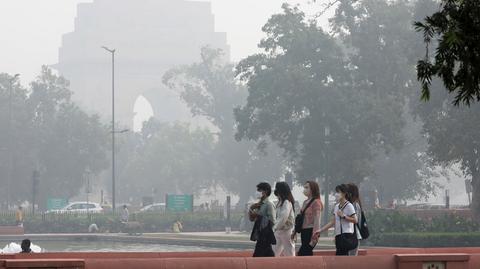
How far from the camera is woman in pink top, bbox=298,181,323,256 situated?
18.7 m

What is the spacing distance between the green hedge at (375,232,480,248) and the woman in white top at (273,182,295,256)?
2069 cm

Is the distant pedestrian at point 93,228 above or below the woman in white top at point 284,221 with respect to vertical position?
above

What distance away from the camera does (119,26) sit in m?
198

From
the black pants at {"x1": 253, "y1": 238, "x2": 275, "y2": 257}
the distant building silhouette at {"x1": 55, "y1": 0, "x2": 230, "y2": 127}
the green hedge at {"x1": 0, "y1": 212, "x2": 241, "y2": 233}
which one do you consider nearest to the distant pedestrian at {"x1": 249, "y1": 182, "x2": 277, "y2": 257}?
the black pants at {"x1": 253, "y1": 238, "x2": 275, "y2": 257}

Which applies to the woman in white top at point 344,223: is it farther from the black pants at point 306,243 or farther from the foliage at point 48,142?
the foliage at point 48,142

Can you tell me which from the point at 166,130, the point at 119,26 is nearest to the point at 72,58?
the point at 119,26

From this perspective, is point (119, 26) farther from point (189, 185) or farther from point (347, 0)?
point (347, 0)

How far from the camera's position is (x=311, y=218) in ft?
61.9

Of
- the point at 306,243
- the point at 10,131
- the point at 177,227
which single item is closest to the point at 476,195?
the point at 177,227

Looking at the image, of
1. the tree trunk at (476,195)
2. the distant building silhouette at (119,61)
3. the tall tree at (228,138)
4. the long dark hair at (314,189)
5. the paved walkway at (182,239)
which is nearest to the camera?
the long dark hair at (314,189)

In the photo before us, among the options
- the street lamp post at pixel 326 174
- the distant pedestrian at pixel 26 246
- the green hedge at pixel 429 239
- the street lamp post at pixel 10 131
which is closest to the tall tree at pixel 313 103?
the street lamp post at pixel 326 174

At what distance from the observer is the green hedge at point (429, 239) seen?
3962cm

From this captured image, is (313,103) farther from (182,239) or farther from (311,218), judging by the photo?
(311,218)

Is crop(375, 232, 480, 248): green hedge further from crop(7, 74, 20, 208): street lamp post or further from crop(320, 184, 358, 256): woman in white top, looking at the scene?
crop(7, 74, 20, 208): street lamp post
